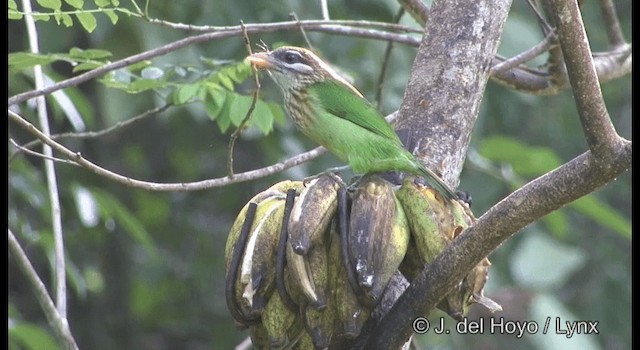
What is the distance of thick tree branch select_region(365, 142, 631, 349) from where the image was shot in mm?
1840

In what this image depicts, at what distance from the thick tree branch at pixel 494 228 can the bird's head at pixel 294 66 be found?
1120mm

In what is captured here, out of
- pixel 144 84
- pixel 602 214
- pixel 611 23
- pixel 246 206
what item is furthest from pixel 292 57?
pixel 602 214

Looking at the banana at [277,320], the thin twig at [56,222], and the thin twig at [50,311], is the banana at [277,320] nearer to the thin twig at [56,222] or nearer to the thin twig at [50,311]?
the thin twig at [50,311]

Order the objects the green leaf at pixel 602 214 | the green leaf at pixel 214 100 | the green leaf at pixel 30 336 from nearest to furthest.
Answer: the green leaf at pixel 214 100 < the green leaf at pixel 30 336 < the green leaf at pixel 602 214

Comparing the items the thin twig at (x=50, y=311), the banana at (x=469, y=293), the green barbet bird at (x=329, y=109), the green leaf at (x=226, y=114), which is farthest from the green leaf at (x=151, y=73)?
the banana at (x=469, y=293)

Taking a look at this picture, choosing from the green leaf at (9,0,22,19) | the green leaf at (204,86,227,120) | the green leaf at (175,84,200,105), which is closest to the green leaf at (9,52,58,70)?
the green leaf at (9,0,22,19)

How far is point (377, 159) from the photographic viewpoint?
110 inches

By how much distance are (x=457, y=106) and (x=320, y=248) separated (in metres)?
0.53

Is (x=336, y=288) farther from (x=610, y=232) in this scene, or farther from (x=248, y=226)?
(x=610, y=232)

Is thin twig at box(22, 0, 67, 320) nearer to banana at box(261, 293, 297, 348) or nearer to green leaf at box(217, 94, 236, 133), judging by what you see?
green leaf at box(217, 94, 236, 133)

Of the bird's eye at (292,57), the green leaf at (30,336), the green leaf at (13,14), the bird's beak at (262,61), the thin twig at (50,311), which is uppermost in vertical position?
the green leaf at (13,14)

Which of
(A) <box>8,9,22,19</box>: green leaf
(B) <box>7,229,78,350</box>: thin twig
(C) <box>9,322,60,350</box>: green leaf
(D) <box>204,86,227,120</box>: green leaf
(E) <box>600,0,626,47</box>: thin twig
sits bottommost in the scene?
(C) <box>9,322,60,350</box>: green leaf

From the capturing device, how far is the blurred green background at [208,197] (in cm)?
470
